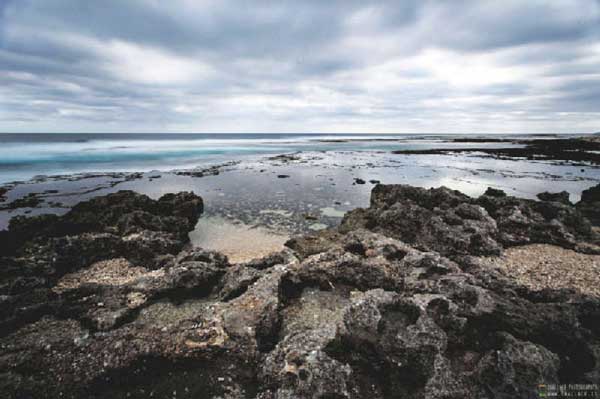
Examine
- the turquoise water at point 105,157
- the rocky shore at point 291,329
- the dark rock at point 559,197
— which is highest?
the turquoise water at point 105,157

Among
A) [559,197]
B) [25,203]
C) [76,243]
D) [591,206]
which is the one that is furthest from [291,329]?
[25,203]

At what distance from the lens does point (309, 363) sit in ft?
15.8

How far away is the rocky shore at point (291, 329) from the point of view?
457 cm

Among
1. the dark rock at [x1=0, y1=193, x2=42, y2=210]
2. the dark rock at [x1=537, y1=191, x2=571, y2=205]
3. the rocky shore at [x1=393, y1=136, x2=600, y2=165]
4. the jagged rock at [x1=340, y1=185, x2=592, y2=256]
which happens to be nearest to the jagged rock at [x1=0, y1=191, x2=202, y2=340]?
the jagged rock at [x1=340, y1=185, x2=592, y2=256]

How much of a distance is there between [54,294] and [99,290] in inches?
40.7

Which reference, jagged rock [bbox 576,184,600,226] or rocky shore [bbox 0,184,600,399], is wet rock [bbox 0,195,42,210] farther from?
jagged rock [bbox 576,184,600,226]

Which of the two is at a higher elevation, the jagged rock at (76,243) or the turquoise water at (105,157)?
the turquoise water at (105,157)

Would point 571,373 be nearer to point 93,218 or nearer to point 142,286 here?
point 142,286

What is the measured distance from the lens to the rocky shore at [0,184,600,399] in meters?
4.57

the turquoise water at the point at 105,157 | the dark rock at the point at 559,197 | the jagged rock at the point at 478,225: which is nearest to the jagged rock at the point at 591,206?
the dark rock at the point at 559,197

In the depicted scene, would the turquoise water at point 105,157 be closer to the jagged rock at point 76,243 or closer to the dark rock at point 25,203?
the dark rock at point 25,203

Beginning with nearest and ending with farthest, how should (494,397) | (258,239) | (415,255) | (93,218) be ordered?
1. (494,397)
2. (415,255)
3. (93,218)
4. (258,239)

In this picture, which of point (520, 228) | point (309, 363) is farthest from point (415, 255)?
point (520, 228)

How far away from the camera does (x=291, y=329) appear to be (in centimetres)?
592
